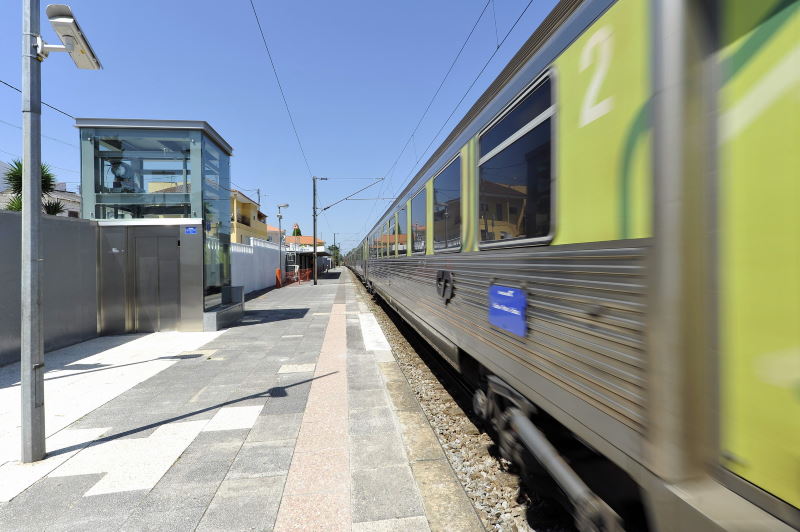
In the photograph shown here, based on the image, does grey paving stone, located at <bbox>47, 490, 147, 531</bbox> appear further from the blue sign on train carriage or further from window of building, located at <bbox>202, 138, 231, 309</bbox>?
window of building, located at <bbox>202, 138, 231, 309</bbox>

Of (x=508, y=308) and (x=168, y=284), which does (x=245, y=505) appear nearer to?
(x=508, y=308)

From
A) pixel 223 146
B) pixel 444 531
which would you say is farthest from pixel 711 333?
pixel 223 146

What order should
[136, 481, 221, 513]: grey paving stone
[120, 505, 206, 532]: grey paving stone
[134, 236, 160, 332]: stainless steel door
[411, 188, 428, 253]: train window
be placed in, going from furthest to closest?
1. [134, 236, 160, 332]: stainless steel door
2. [411, 188, 428, 253]: train window
3. [136, 481, 221, 513]: grey paving stone
4. [120, 505, 206, 532]: grey paving stone

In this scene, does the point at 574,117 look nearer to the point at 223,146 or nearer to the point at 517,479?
the point at 517,479

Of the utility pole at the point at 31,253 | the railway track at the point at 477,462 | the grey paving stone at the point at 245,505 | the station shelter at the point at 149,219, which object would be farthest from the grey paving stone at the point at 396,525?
the station shelter at the point at 149,219

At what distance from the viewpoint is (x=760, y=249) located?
1149mm

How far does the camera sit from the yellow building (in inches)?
1186

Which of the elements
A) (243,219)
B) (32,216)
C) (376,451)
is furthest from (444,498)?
(243,219)

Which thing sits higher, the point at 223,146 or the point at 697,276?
the point at 223,146

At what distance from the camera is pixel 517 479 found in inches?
119

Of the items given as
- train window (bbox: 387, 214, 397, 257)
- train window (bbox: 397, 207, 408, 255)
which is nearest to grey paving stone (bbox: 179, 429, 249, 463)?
train window (bbox: 397, 207, 408, 255)

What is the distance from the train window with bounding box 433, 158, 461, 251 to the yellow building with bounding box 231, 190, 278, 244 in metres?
26.3

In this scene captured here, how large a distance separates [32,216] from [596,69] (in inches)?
158

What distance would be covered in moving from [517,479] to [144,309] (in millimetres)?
8586
